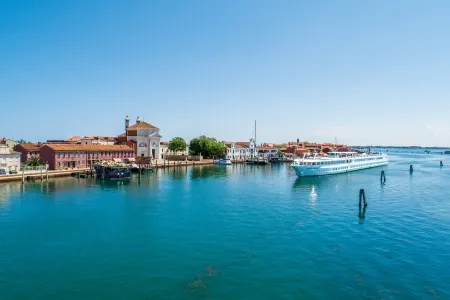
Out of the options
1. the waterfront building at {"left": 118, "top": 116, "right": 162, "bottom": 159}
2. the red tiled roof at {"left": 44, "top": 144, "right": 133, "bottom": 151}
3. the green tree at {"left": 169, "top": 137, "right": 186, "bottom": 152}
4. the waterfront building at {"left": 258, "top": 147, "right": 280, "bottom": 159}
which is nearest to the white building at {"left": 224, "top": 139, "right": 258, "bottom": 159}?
the waterfront building at {"left": 258, "top": 147, "right": 280, "bottom": 159}

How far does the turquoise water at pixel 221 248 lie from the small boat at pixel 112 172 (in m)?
19.6

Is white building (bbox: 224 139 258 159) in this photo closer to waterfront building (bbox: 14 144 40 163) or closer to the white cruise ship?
the white cruise ship

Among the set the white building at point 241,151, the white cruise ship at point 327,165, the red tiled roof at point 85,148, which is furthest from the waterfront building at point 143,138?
the white cruise ship at point 327,165

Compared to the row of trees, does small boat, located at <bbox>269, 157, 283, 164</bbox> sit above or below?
below

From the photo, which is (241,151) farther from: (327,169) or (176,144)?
(327,169)

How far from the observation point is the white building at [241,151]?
12344cm

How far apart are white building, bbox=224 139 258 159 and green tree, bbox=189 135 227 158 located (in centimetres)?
764

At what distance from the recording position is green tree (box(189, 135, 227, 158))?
113m

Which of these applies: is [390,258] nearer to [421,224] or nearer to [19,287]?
[421,224]

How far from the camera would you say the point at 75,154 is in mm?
73312

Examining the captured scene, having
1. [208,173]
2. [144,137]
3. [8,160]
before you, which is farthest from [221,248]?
[144,137]

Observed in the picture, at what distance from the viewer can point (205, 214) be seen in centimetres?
3328

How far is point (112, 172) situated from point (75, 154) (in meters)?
17.3

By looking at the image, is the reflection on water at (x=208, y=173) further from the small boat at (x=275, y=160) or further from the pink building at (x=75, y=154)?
the small boat at (x=275, y=160)
